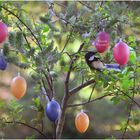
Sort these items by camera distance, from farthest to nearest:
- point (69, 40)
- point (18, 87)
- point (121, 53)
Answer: point (69, 40), point (18, 87), point (121, 53)

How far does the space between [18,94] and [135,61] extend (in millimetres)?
420

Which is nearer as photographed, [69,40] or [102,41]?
Result: [102,41]

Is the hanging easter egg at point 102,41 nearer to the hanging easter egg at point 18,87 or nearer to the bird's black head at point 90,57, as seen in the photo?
the bird's black head at point 90,57

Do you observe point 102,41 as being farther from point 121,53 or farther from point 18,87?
point 18,87

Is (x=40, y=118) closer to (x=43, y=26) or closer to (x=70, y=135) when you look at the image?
(x=43, y=26)

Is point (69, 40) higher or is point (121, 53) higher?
point (69, 40)

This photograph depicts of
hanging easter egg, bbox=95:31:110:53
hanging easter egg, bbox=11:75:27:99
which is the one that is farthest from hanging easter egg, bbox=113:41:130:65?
hanging easter egg, bbox=11:75:27:99

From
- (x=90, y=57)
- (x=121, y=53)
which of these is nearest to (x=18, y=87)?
(x=90, y=57)

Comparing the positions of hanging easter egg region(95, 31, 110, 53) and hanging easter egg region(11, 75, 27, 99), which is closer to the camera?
hanging easter egg region(95, 31, 110, 53)

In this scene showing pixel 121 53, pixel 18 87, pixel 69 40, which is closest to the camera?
pixel 121 53

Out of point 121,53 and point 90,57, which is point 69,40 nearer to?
point 90,57

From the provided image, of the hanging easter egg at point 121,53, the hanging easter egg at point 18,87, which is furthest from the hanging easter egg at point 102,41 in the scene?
the hanging easter egg at point 18,87

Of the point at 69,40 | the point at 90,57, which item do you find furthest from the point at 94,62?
the point at 69,40

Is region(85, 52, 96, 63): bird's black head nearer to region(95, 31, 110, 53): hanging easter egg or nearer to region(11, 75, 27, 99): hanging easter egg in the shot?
region(95, 31, 110, 53): hanging easter egg
